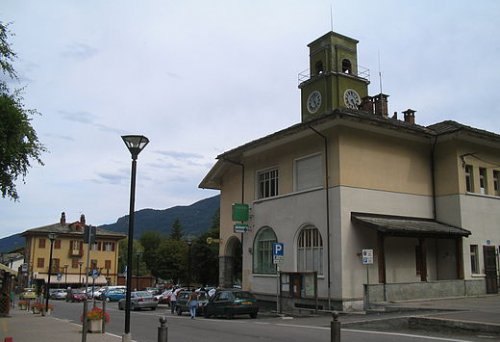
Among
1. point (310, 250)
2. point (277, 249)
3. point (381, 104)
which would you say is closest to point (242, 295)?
point (277, 249)

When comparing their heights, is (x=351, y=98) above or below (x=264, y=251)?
above

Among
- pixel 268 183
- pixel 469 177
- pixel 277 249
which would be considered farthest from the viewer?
pixel 268 183

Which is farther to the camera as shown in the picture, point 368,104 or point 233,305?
point 368,104

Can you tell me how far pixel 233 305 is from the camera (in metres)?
23.5

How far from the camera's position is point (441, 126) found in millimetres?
28203

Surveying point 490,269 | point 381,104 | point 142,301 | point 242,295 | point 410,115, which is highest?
point 381,104

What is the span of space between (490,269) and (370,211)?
7.55m

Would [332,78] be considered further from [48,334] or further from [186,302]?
[48,334]

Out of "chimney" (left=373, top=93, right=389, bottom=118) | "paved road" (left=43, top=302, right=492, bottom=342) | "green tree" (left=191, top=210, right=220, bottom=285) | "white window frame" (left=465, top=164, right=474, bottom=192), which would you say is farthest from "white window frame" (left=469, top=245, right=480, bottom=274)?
"green tree" (left=191, top=210, right=220, bottom=285)

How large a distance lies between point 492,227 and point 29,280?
67454 millimetres

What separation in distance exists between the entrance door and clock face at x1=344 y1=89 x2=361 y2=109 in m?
17.9

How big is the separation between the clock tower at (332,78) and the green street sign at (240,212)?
13.6m

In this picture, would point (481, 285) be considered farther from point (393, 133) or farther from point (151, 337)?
point (151, 337)

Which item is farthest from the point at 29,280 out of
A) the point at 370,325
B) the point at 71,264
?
the point at 370,325
